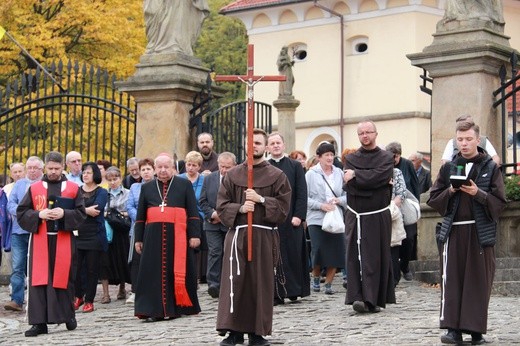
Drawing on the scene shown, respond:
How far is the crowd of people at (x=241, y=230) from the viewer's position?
1031 cm

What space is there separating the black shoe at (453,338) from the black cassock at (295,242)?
3647 mm

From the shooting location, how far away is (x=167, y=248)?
42.9 ft

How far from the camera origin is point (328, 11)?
41094 mm

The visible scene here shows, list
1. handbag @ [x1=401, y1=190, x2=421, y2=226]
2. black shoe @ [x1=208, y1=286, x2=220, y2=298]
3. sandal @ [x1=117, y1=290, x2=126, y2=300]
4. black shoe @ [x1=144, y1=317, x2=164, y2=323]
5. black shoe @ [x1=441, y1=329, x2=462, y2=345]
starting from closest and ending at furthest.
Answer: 1. black shoe @ [x1=441, y1=329, x2=462, y2=345]
2. black shoe @ [x1=144, y1=317, x2=164, y2=323]
3. black shoe @ [x1=208, y1=286, x2=220, y2=298]
4. handbag @ [x1=401, y1=190, x2=421, y2=226]
5. sandal @ [x1=117, y1=290, x2=126, y2=300]

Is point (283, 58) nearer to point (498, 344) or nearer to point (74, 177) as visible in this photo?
point (74, 177)

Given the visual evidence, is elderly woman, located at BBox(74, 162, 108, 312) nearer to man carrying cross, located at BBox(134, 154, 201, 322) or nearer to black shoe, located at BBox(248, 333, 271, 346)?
man carrying cross, located at BBox(134, 154, 201, 322)

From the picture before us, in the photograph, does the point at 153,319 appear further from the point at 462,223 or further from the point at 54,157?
the point at 462,223

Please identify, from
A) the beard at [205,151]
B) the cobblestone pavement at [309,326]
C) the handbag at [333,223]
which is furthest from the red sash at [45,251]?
the beard at [205,151]

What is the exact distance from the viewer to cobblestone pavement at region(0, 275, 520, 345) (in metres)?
10.6

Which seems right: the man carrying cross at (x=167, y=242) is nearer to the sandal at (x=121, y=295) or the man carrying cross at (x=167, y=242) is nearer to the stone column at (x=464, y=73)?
the sandal at (x=121, y=295)

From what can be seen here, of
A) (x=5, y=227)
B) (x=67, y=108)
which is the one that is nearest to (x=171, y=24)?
(x=67, y=108)

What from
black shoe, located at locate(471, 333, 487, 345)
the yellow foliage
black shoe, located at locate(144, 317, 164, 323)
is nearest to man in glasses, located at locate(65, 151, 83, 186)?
black shoe, located at locate(144, 317, 164, 323)

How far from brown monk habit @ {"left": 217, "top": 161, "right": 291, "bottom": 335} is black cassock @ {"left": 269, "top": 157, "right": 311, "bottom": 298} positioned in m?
2.75

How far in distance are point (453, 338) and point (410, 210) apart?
486 centimetres
